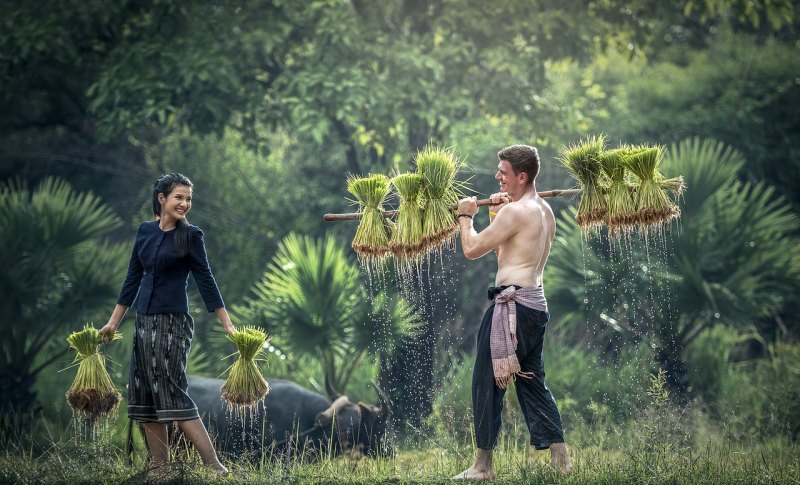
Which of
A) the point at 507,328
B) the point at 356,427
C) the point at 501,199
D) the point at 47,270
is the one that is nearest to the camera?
the point at 507,328

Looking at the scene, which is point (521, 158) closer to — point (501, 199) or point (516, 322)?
point (501, 199)

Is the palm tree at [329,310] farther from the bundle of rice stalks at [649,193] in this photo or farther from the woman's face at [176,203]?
the bundle of rice stalks at [649,193]

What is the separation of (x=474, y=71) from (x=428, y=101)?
978 millimetres

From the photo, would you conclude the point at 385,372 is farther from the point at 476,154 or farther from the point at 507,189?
the point at 476,154

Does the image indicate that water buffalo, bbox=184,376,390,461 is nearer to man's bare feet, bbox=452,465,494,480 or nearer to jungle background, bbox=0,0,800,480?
jungle background, bbox=0,0,800,480

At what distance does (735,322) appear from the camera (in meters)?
11.8

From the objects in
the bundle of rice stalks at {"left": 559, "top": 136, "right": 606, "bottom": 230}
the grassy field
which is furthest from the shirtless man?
the bundle of rice stalks at {"left": 559, "top": 136, "right": 606, "bottom": 230}

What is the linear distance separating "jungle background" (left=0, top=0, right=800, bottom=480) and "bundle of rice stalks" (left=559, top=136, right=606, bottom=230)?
144 cm

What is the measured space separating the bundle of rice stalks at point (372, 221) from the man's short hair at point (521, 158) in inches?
40.4

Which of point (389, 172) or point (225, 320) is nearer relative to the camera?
point (225, 320)

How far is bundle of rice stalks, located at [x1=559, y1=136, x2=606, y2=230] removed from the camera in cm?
700

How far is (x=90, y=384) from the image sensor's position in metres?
7.07

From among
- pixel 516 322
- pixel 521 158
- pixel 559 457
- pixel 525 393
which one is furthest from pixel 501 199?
pixel 559 457

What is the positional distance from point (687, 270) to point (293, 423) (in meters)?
4.74
